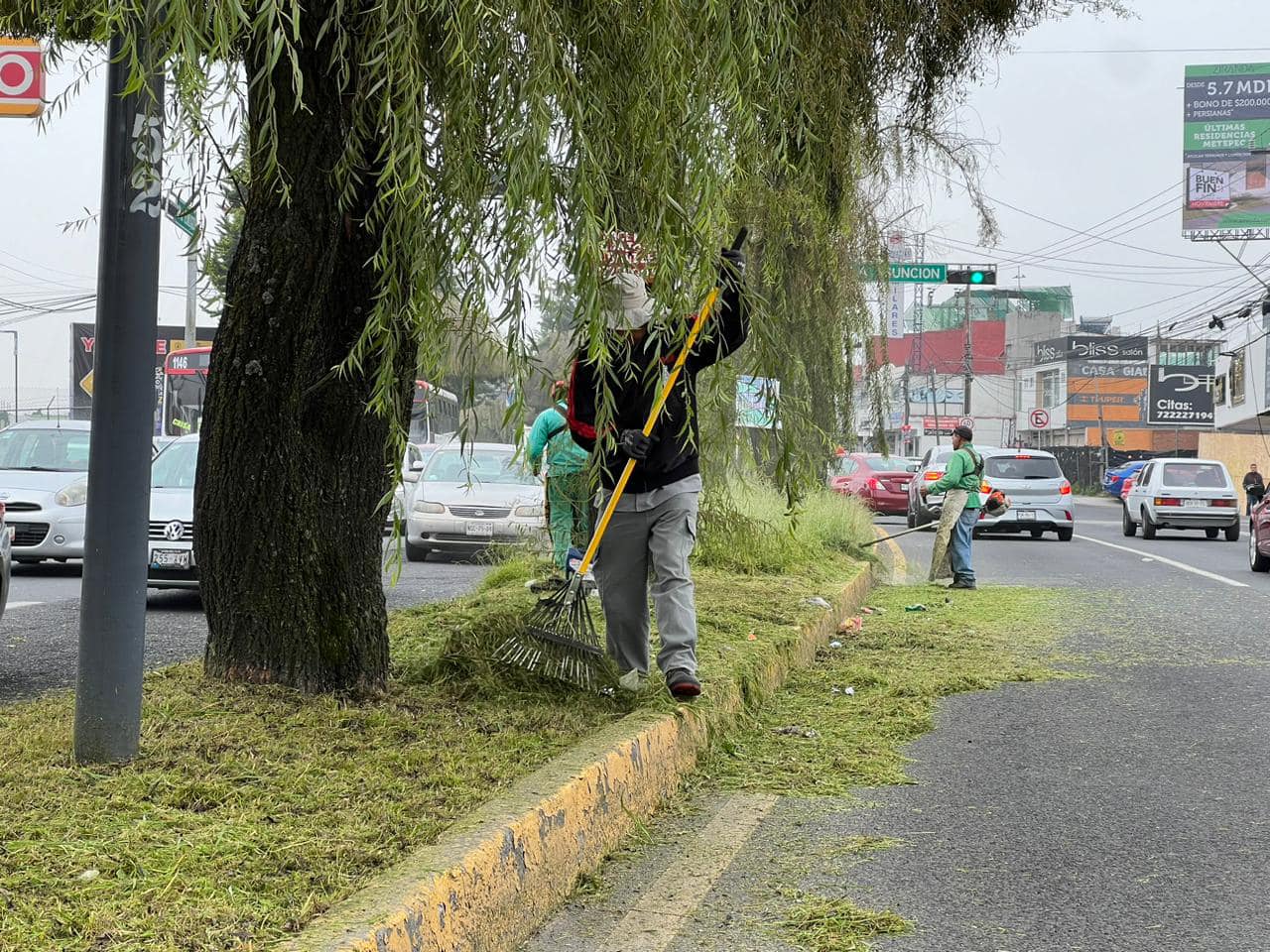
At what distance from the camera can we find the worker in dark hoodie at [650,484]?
18.4ft

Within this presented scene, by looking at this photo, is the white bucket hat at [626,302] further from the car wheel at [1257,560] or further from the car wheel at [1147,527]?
the car wheel at [1147,527]

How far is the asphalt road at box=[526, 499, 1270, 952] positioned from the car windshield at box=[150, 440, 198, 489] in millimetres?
7607

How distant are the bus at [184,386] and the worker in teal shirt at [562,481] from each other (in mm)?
17881

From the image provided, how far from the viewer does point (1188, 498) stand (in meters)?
26.8

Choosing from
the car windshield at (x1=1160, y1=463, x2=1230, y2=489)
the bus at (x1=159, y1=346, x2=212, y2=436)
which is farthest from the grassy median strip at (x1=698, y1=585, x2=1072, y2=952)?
the bus at (x1=159, y1=346, x2=212, y2=436)

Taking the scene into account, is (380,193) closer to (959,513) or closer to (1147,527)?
(959,513)

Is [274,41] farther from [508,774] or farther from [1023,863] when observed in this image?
[1023,863]

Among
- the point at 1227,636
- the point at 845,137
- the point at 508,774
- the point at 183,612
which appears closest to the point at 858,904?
the point at 508,774

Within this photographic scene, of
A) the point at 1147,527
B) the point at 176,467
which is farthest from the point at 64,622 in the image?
the point at 1147,527

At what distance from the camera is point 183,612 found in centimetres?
1102

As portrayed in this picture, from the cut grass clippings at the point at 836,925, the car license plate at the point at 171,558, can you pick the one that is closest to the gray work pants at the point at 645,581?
the cut grass clippings at the point at 836,925

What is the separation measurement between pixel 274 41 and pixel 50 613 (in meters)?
7.90

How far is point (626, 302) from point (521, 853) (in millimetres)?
2470

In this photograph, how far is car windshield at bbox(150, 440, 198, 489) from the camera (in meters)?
12.4
